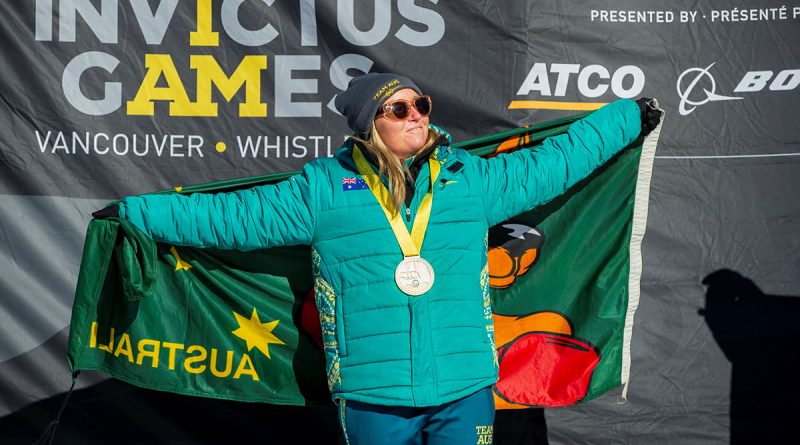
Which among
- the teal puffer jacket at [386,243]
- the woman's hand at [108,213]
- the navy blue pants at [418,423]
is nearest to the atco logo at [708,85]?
the teal puffer jacket at [386,243]

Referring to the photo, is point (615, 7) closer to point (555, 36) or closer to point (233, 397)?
point (555, 36)

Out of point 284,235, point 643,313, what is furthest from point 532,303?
point 284,235

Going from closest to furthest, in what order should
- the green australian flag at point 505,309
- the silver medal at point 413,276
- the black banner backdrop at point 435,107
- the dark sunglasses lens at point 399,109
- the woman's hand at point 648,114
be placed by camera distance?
the silver medal at point 413,276
the dark sunglasses lens at point 399,109
the woman's hand at point 648,114
the green australian flag at point 505,309
the black banner backdrop at point 435,107

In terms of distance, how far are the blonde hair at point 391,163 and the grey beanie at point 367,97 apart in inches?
1.3

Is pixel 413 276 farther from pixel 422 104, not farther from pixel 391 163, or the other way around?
pixel 422 104

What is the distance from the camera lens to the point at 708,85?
15.0 feet

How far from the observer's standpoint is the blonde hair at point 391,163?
3176 mm

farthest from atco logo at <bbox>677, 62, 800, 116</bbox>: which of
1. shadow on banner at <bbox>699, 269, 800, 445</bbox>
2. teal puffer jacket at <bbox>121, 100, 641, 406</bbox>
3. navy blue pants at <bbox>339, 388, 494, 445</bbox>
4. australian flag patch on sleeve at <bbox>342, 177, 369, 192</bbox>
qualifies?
navy blue pants at <bbox>339, 388, 494, 445</bbox>

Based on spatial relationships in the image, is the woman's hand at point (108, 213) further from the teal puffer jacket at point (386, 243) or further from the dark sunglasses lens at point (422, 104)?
the dark sunglasses lens at point (422, 104)

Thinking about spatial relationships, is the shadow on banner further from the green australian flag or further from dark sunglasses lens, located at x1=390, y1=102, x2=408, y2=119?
dark sunglasses lens, located at x1=390, y1=102, x2=408, y2=119

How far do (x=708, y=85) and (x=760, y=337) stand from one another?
3.86ft

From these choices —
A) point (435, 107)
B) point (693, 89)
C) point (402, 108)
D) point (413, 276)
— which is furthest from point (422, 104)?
point (693, 89)

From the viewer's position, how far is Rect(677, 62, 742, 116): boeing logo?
4562 mm

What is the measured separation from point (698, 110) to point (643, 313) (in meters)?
0.96
